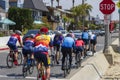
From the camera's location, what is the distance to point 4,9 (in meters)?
72.9

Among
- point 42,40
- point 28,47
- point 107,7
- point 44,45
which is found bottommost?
point 28,47

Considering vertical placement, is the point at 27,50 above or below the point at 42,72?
above

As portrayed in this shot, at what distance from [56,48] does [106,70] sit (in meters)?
2.75

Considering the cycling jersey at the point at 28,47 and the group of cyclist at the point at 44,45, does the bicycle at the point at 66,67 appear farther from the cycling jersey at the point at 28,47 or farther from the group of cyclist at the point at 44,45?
the cycling jersey at the point at 28,47

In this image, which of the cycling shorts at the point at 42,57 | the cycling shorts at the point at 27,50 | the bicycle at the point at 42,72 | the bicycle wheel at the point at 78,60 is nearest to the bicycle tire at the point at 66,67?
the cycling shorts at the point at 27,50

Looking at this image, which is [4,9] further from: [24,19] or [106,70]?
[106,70]

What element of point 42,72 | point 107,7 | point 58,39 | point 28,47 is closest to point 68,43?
point 28,47

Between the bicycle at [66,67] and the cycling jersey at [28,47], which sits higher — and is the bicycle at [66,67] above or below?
below

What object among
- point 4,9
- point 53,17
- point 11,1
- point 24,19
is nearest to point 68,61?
point 24,19

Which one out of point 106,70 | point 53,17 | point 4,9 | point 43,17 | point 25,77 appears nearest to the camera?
point 25,77

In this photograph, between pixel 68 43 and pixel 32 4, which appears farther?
pixel 32 4

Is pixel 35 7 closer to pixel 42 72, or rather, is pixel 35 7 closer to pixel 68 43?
pixel 68 43

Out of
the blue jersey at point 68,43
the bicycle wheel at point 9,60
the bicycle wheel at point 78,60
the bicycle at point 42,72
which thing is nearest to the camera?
the bicycle at point 42,72

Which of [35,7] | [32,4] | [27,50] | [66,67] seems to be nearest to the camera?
[66,67]
